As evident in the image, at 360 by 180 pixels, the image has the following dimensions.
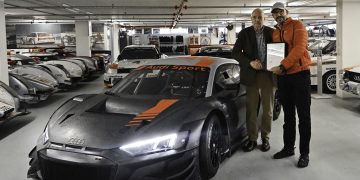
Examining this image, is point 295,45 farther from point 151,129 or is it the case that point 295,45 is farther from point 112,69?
point 112,69

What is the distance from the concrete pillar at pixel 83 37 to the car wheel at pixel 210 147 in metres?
15.3

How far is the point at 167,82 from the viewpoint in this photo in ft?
12.9

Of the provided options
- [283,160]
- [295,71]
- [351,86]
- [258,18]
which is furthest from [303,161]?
[351,86]

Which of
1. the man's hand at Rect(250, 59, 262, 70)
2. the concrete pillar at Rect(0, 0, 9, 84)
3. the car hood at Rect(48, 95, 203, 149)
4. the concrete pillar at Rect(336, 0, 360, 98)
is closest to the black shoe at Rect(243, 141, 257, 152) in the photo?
the man's hand at Rect(250, 59, 262, 70)

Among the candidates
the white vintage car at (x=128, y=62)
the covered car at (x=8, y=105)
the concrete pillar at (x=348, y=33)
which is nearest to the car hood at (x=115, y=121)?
the covered car at (x=8, y=105)

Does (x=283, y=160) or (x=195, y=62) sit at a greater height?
(x=195, y=62)

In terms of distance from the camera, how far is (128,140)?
8.77ft

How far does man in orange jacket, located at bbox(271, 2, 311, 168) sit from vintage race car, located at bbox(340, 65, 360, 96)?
3.41m

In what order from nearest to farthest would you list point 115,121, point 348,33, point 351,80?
point 115,121 → point 351,80 → point 348,33

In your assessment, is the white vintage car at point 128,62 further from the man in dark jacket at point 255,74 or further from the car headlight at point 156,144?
the car headlight at point 156,144

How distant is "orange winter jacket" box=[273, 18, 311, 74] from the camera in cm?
353

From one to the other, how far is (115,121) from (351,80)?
5519mm

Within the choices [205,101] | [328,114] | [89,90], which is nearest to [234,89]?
[205,101]

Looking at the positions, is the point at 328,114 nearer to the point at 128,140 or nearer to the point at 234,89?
the point at 234,89
